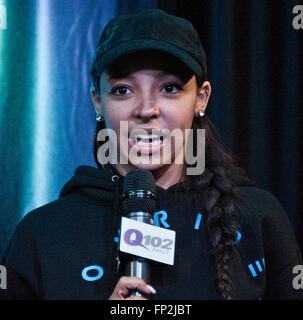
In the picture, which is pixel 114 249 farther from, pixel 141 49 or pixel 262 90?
pixel 262 90

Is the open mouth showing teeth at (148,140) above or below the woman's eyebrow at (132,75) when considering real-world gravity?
below

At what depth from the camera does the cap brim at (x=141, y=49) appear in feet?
3.62

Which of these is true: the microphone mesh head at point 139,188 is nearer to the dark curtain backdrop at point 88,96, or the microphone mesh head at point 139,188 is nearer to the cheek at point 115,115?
the cheek at point 115,115

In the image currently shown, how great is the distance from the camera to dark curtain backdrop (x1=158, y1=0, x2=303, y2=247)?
153cm

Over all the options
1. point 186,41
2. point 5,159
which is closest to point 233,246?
point 186,41

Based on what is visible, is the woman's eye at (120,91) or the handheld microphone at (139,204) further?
the woman's eye at (120,91)

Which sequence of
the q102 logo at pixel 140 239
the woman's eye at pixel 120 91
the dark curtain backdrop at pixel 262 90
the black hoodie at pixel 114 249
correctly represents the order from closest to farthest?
the q102 logo at pixel 140 239 < the black hoodie at pixel 114 249 < the woman's eye at pixel 120 91 < the dark curtain backdrop at pixel 262 90

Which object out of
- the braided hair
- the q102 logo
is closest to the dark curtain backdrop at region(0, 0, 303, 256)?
the braided hair

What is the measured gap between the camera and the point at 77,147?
1.62 m

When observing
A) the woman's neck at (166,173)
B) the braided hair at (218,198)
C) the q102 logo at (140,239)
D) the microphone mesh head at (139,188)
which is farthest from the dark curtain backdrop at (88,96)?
the q102 logo at (140,239)

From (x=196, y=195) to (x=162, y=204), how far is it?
10cm

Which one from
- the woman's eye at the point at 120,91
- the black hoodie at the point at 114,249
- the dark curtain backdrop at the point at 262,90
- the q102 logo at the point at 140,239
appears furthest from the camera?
the dark curtain backdrop at the point at 262,90
